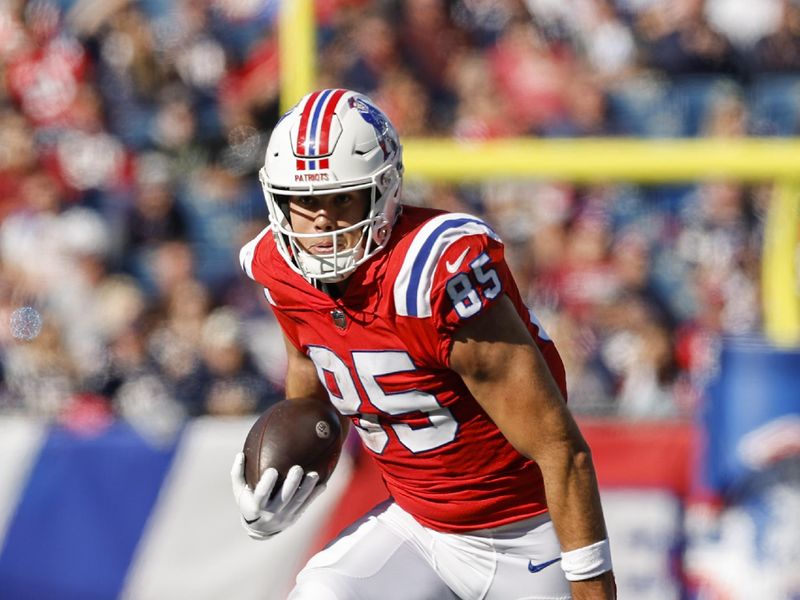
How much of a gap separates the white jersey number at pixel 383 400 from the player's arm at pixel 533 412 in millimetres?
127

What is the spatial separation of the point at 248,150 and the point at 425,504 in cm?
333

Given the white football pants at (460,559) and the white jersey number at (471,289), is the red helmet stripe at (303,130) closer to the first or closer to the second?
the white jersey number at (471,289)

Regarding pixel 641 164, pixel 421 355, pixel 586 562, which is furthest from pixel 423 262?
pixel 641 164

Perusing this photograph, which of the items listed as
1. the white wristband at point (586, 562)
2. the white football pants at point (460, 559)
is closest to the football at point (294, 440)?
the white football pants at point (460, 559)

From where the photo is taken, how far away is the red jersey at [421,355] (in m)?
2.25

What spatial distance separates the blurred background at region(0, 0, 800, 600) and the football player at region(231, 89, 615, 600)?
1.65 metres

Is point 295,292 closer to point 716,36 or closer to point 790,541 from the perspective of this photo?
point 790,541

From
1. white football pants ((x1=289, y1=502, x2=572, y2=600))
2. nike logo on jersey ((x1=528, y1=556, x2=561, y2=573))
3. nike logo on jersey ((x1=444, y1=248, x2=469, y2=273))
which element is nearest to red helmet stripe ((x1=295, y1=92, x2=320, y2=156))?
nike logo on jersey ((x1=444, y1=248, x2=469, y2=273))

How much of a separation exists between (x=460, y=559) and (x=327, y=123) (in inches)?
36.0

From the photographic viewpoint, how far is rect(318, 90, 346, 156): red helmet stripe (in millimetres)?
2320

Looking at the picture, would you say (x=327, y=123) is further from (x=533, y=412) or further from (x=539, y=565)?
(x=539, y=565)

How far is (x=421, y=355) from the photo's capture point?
2.31 metres

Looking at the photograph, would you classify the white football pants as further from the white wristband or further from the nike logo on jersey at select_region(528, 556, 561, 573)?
the white wristband

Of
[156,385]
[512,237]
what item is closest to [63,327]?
[156,385]
